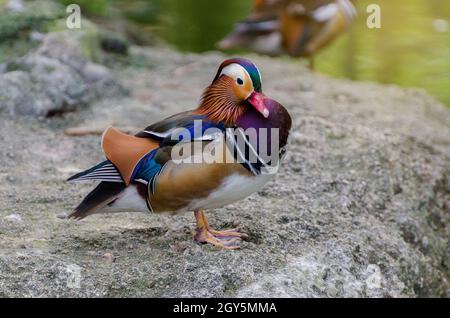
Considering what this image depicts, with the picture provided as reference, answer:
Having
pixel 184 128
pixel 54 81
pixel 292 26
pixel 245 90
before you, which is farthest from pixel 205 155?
pixel 292 26

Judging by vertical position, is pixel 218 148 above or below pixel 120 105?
above

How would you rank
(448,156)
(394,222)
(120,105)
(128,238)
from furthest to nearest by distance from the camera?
(120,105) < (448,156) < (394,222) < (128,238)

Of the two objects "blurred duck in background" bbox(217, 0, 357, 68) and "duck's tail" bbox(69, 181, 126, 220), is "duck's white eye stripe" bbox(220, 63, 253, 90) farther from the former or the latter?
"blurred duck in background" bbox(217, 0, 357, 68)

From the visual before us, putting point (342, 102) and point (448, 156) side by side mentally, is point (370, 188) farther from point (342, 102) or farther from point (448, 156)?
point (342, 102)

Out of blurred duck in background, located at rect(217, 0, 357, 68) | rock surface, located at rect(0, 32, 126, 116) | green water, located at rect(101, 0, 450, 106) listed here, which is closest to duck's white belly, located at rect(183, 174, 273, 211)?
rock surface, located at rect(0, 32, 126, 116)

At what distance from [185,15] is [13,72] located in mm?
2708

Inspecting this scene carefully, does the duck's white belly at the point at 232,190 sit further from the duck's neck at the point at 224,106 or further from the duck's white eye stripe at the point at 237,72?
the duck's white eye stripe at the point at 237,72

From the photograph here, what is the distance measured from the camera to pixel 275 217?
2693mm

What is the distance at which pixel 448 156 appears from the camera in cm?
361

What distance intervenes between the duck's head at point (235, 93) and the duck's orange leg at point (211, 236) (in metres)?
0.32

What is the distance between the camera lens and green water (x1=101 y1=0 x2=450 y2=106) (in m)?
5.78

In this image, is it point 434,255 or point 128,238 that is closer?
point 128,238
